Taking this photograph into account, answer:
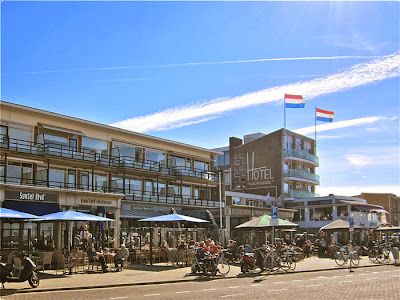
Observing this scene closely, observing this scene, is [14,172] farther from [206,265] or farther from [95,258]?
[206,265]

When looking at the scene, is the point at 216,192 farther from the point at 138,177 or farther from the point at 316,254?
the point at 316,254

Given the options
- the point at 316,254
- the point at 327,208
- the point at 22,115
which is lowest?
the point at 316,254

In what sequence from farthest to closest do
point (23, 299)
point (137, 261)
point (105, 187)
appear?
point (105, 187)
point (137, 261)
point (23, 299)

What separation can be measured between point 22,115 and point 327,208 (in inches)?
1542

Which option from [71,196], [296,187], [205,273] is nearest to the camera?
[205,273]

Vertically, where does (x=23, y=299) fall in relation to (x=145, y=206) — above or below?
below

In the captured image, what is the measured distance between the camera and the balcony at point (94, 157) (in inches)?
1268

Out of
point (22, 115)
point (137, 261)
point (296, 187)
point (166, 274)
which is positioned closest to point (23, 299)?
point (166, 274)

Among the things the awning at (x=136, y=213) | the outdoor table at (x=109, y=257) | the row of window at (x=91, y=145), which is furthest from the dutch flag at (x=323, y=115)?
the outdoor table at (x=109, y=257)

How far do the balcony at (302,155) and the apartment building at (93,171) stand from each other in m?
15.4

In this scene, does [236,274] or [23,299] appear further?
[236,274]

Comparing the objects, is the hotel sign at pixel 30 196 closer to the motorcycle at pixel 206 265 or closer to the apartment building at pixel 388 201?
the motorcycle at pixel 206 265

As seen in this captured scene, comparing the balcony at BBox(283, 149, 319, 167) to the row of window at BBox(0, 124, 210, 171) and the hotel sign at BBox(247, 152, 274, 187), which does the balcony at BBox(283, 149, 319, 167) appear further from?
the row of window at BBox(0, 124, 210, 171)

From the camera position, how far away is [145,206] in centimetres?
4119
